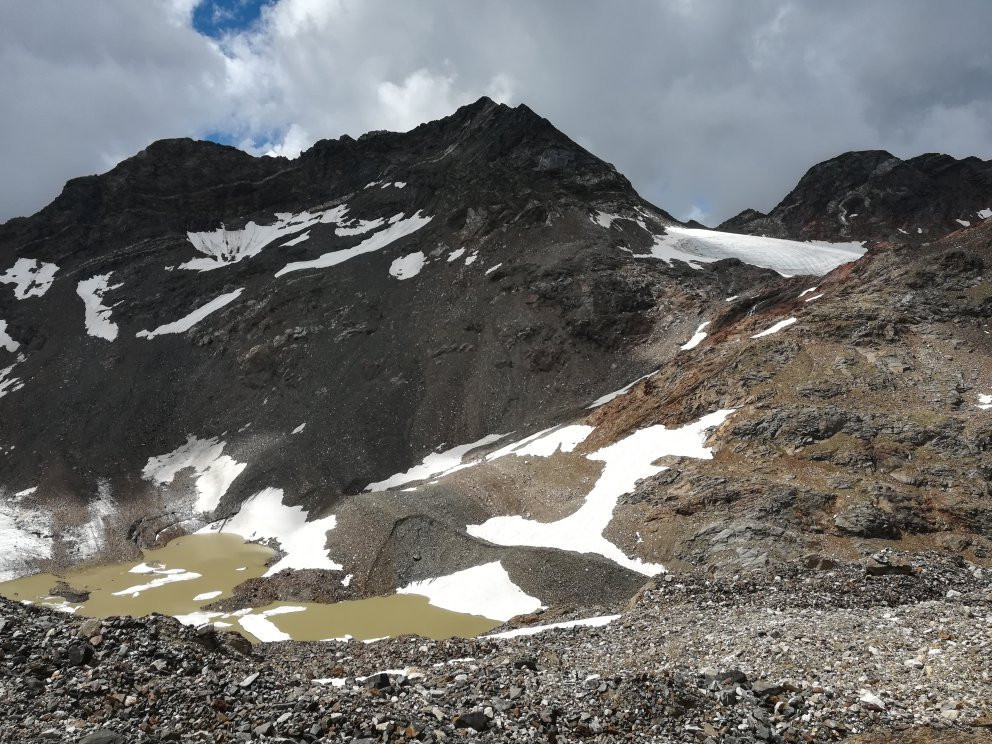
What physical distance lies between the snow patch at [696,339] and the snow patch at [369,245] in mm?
45091

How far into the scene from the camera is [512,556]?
3119 centimetres

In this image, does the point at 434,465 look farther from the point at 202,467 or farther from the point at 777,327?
the point at 777,327

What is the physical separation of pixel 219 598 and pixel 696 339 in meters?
42.2

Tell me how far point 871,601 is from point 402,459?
39871 mm

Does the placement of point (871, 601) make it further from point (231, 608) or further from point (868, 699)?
point (231, 608)

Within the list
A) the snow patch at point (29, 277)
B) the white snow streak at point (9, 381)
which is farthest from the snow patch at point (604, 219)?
the snow patch at point (29, 277)

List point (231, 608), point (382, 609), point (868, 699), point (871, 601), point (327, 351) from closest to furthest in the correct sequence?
point (868, 699) → point (871, 601) → point (382, 609) → point (231, 608) → point (327, 351)

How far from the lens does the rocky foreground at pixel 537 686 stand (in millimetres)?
10047

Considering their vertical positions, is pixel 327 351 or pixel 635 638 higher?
pixel 327 351

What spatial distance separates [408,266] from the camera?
79.0 m

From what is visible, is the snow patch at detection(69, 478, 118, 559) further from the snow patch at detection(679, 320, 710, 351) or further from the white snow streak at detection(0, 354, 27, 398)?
the snow patch at detection(679, 320, 710, 351)

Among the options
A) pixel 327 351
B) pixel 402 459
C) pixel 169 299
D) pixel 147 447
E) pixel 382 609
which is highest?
pixel 169 299

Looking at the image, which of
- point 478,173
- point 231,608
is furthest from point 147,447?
point 478,173

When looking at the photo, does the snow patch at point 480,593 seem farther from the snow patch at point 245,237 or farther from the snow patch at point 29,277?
the snow patch at point 29,277
